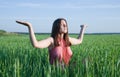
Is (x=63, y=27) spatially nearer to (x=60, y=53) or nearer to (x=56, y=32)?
(x=56, y=32)

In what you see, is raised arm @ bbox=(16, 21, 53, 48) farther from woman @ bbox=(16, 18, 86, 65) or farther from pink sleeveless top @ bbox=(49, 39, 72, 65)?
pink sleeveless top @ bbox=(49, 39, 72, 65)

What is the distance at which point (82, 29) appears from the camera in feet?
15.9

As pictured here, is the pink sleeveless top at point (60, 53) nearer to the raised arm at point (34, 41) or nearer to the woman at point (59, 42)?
the woman at point (59, 42)

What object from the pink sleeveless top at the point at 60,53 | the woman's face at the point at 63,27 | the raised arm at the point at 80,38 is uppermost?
the woman's face at the point at 63,27

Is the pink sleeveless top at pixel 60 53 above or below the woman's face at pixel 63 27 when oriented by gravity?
below

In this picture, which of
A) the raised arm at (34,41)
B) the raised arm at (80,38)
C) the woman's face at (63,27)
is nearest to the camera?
the raised arm at (34,41)

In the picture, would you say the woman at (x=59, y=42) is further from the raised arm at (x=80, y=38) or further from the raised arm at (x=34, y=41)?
the raised arm at (x=80, y=38)

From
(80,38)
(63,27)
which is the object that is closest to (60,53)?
(63,27)

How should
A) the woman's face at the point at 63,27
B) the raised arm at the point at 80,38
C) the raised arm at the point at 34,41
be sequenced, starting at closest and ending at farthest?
the raised arm at the point at 34,41
the woman's face at the point at 63,27
the raised arm at the point at 80,38

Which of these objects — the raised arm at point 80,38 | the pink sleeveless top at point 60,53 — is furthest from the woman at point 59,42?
the raised arm at point 80,38

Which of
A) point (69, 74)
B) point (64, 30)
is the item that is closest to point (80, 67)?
point (69, 74)

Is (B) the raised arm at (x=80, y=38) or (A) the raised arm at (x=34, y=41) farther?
(B) the raised arm at (x=80, y=38)

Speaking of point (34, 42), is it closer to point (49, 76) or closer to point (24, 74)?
point (24, 74)

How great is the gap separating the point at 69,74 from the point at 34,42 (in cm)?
83
